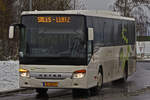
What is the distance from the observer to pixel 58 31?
1647 cm

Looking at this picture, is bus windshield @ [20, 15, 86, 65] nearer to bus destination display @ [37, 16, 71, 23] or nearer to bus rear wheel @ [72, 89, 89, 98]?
bus destination display @ [37, 16, 71, 23]

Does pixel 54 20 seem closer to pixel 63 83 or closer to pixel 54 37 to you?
pixel 54 37

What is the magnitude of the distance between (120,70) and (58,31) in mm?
6669

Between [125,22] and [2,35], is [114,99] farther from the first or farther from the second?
[2,35]

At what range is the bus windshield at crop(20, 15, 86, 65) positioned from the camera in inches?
644

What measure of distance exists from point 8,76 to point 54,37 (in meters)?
6.25

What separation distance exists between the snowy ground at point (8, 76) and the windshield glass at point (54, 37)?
2952 mm

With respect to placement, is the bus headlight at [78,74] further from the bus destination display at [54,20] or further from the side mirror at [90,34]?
the bus destination display at [54,20]

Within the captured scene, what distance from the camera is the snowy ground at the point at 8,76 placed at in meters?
19.8

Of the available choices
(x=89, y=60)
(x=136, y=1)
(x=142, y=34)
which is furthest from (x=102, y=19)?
(x=142, y=34)

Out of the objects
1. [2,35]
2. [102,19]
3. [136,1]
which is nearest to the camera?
[102,19]

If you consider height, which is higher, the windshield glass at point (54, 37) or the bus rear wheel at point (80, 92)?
the windshield glass at point (54, 37)

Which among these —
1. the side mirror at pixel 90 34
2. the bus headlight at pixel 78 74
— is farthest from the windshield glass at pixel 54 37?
the bus headlight at pixel 78 74

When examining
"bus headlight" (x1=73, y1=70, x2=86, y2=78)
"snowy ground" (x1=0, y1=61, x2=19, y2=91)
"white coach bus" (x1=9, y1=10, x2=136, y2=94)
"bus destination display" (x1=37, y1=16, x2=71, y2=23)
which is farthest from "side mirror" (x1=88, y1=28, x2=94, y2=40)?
"snowy ground" (x1=0, y1=61, x2=19, y2=91)
